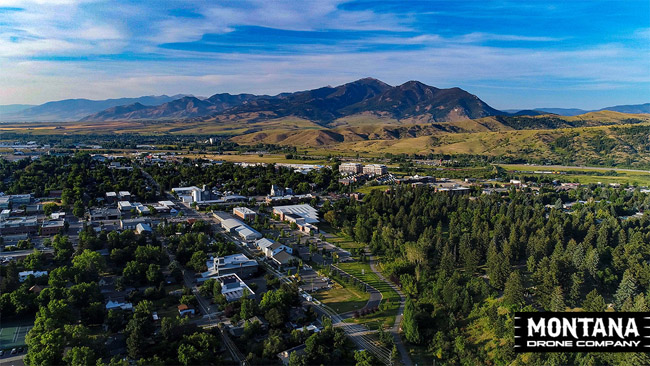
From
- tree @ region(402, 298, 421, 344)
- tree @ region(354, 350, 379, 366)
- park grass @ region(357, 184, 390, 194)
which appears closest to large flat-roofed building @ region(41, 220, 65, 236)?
tree @ region(354, 350, 379, 366)

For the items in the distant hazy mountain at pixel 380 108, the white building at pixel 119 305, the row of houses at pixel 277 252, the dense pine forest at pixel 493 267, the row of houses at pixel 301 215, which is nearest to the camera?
the dense pine forest at pixel 493 267

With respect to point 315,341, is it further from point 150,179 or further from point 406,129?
point 406,129

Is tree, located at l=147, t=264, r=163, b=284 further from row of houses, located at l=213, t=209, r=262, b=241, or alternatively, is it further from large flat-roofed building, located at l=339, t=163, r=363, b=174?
large flat-roofed building, located at l=339, t=163, r=363, b=174

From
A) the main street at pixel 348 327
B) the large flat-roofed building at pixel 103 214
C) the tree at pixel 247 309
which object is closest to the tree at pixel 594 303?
the main street at pixel 348 327

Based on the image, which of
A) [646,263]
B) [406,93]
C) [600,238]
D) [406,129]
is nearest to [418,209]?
[600,238]

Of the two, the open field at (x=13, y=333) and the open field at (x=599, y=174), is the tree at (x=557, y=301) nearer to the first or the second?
the open field at (x=13, y=333)

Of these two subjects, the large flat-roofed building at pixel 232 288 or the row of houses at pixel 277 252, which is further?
the row of houses at pixel 277 252

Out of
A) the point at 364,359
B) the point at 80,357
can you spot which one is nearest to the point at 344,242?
the point at 364,359
